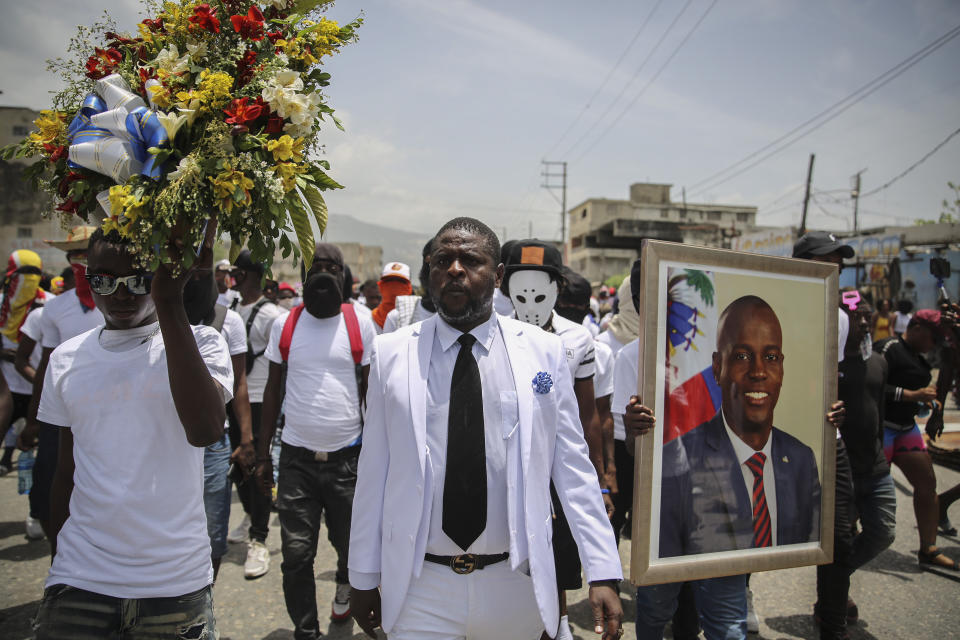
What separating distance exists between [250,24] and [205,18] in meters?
0.14

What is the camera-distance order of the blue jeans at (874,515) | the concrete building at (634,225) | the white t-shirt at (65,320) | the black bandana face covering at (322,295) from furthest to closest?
the concrete building at (634,225), the white t-shirt at (65,320), the black bandana face covering at (322,295), the blue jeans at (874,515)

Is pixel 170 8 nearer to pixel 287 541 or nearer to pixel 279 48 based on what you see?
pixel 279 48

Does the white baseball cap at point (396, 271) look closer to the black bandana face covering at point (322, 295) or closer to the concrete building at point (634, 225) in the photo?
the black bandana face covering at point (322, 295)

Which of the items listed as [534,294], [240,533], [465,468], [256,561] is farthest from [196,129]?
[240,533]

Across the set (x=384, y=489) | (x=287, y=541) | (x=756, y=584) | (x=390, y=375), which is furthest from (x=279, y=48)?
(x=756, y=584)

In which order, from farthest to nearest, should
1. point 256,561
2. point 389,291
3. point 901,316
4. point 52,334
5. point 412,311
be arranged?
point 901,316, point 389,291, point 412,311, point 256,561, point 52,334

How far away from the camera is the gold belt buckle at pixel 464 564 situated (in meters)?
2.29

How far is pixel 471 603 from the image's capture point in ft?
7.47

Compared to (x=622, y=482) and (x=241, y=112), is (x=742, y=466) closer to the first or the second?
(x=622, y=482)

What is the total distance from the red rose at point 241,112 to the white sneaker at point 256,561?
4389 millimetres

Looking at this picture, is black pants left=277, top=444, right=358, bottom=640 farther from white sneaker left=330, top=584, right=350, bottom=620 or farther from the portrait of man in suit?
the portrait of man in suit

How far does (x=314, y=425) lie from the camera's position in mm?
4121

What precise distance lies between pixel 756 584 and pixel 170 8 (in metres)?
5.91

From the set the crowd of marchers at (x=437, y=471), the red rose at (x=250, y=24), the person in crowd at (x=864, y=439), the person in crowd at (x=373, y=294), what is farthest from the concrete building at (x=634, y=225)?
the red rose at (x=250, y=24)
